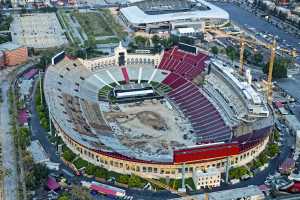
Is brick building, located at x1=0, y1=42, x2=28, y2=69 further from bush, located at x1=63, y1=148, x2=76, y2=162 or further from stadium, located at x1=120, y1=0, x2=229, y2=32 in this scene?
bush, located at x1=63, y1=148, x2=76, y2=162

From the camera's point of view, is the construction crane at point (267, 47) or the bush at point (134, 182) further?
the construction crane at point (267, 47)

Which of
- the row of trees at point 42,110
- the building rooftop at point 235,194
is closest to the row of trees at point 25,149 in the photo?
the row of trees at point 42,110

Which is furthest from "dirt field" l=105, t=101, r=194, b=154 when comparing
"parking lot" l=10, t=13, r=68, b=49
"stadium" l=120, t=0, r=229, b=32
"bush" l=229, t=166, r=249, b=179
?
"stadium" l=120, t=0, r=229, b=32

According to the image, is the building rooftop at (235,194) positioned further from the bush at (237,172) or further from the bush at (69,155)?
the bush at (69,155)

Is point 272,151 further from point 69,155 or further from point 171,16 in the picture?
point 171,16

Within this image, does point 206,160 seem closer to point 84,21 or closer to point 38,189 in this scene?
point 38,189
